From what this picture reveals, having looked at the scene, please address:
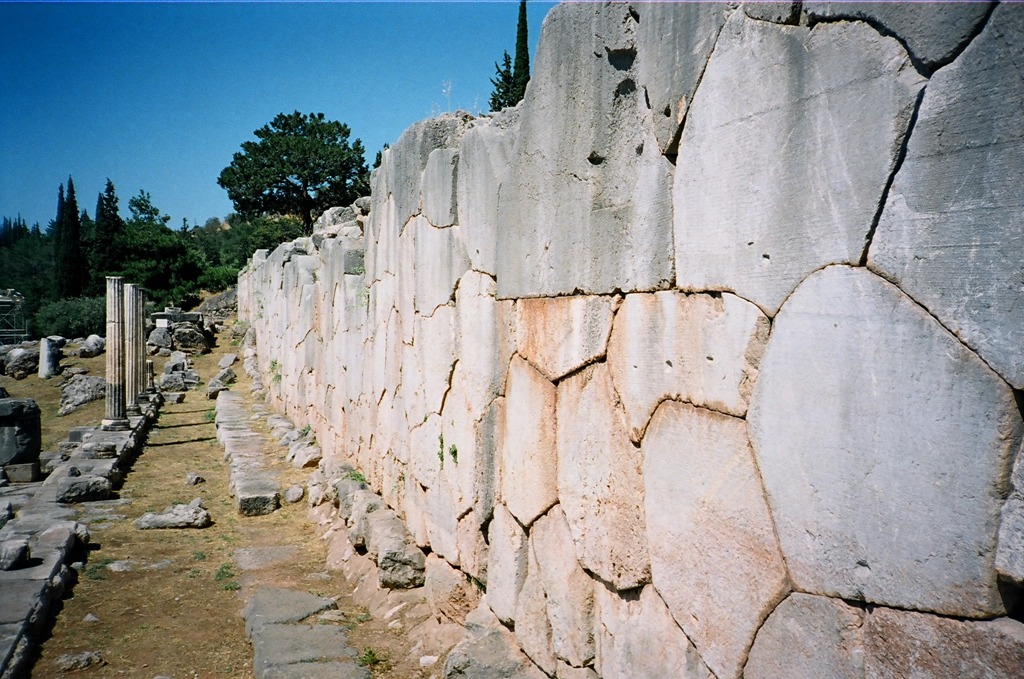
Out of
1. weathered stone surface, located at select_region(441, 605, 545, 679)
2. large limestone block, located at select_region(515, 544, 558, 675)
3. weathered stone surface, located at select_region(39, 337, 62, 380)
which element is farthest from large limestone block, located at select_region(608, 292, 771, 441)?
weathered stone surface, located at select_region(39, 337, 62, 380)

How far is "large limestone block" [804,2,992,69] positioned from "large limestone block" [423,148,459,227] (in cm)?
273

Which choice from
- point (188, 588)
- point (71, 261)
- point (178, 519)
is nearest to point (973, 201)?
point (188, 588)

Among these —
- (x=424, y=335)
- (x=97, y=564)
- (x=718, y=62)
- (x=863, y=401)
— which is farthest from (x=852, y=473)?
(x=97, y=564)

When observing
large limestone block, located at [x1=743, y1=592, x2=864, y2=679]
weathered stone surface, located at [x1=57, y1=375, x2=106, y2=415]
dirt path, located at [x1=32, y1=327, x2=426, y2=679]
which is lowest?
dirt path, located at [x1=32, y1=327, x2=426, y2=679]

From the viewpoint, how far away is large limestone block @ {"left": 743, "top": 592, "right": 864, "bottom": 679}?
1689 mm

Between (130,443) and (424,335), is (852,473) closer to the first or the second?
(424,335)

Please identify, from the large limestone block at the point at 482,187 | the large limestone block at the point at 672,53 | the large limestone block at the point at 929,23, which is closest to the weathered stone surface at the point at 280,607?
the large limestone block at the point at 482,187

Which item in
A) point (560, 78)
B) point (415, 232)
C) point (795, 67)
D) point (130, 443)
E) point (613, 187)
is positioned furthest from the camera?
point (130, 443)

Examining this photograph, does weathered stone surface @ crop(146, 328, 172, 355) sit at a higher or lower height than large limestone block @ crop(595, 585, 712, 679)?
higher

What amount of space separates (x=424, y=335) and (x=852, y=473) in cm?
319

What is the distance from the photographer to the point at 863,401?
5.43ft

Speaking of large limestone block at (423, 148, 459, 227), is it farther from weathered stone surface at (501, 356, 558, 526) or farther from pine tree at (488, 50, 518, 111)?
pine tree at (488, 50, 518, 111)

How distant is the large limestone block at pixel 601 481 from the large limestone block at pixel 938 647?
0.89 metres

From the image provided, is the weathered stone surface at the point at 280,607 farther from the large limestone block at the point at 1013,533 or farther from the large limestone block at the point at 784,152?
the large limestone block at the point at 1013,533
